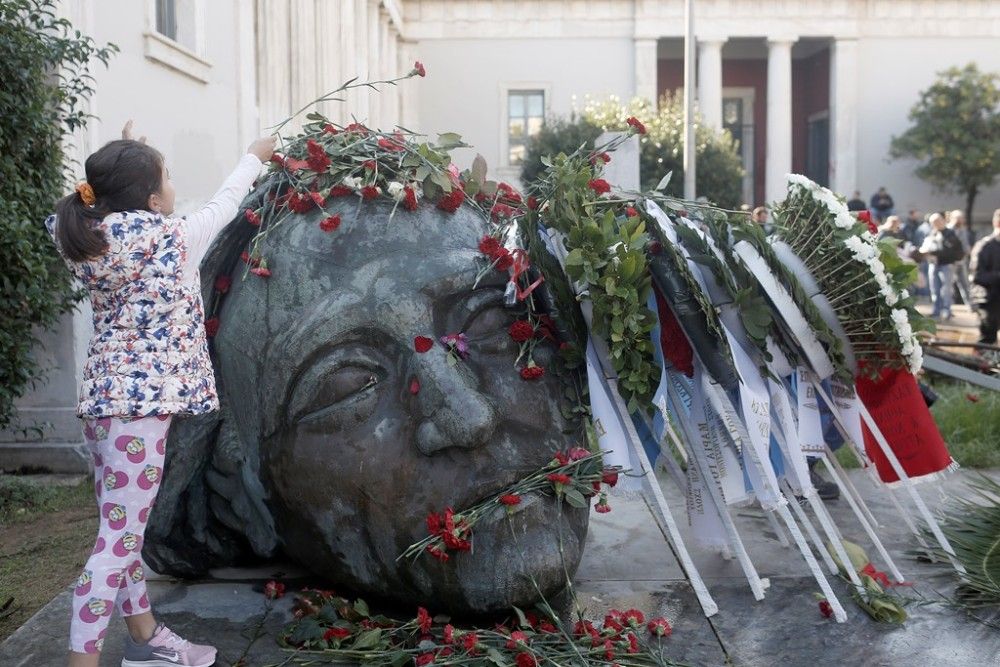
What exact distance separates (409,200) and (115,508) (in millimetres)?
1362

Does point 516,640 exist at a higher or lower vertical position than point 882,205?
lower

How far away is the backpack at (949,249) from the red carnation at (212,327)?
596 inches

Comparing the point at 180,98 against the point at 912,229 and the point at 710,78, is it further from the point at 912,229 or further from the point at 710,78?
the point at 710,78

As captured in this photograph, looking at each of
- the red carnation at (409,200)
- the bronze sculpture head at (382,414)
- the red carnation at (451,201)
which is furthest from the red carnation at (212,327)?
the red carnation at (451,201)

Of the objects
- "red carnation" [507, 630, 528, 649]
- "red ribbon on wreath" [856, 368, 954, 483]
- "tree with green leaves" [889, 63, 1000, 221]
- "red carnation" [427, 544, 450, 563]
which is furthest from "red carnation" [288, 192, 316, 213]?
"tree with green leaves" [889, 63, 1000, 221]

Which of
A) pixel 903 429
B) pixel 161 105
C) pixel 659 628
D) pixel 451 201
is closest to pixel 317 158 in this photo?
pixel 451 201

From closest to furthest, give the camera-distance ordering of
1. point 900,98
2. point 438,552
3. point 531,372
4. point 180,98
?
point 438,552 → point 531,372 → point 180,98 → point 900,98

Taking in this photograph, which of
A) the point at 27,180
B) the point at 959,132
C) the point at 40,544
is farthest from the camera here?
the point at 959,132

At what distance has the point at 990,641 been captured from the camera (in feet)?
11.4

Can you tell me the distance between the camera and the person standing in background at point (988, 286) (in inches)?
490

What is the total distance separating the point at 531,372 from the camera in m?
3.54

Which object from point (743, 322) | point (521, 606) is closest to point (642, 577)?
point (521, 606)

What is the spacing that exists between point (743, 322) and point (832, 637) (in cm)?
108

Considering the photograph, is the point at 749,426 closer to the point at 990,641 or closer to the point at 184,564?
the point at 990,641
